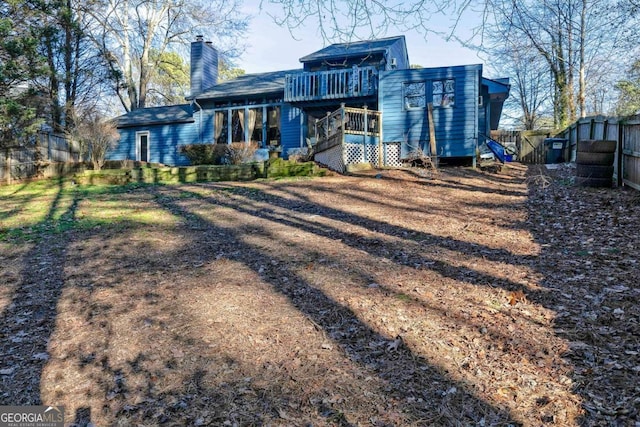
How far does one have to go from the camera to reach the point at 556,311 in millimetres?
3830

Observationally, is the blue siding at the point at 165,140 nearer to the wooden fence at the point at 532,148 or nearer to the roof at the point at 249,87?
the roof at the point at 249,87

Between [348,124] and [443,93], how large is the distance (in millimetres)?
3918

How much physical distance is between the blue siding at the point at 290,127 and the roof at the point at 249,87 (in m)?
0.92

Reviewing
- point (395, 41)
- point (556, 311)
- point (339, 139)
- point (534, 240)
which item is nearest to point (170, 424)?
point (556, 311)

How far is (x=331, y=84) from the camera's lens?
17484 millimetres

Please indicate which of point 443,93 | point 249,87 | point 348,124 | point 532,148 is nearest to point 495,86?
point 532,148

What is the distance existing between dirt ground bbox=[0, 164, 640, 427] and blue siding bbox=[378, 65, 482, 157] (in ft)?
27.2

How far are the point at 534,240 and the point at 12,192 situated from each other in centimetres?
1413

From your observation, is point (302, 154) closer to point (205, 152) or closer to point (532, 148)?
point (205, 152)

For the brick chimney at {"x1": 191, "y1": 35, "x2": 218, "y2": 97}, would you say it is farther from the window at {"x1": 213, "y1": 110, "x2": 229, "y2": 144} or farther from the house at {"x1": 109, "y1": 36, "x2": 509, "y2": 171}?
the window at {"x1": 213, "y1": 110, "x2": 229, "y2": 144}

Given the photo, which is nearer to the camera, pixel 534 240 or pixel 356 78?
pixel 534 240

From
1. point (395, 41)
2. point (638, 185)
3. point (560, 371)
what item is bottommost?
point (560, 371)

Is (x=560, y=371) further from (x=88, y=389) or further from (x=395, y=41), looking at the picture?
(x=395, y=41)

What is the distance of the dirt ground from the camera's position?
278 cm
